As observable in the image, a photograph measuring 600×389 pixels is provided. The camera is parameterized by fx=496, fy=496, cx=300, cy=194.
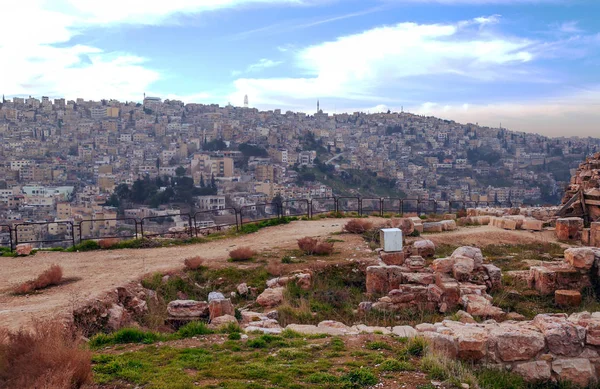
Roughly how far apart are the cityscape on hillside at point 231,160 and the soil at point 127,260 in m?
43.1

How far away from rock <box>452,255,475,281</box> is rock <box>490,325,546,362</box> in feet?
19.1

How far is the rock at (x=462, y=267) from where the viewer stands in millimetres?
13117

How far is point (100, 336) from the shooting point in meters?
8.24

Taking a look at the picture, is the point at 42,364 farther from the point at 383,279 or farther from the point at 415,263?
the point at 415,263

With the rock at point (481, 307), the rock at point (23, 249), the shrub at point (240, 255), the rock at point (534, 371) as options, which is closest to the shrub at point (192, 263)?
the shrub at point (240, 255)

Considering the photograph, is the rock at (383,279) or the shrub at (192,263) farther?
the shrub at (192,263)

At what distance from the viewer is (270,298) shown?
12.4 m

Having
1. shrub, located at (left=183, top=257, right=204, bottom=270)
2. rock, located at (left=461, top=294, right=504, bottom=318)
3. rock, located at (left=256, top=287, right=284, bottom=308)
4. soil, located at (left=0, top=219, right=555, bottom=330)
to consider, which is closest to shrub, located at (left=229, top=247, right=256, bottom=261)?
soil, located at (left=0, top=219, right=555, bottom=330)

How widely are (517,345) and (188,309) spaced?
21.3 ft

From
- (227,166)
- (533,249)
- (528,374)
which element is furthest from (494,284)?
(227,166)

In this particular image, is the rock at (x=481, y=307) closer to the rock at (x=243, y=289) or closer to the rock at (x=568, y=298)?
the rock at (x=568, y=298)

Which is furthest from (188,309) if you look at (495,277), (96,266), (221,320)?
(495,277)

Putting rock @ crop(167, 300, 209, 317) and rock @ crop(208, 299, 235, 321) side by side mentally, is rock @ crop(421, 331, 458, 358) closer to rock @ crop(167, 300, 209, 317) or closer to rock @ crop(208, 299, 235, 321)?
rock @ crop(208, 299, 235, 321)

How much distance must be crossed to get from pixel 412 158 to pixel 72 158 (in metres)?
83.4
